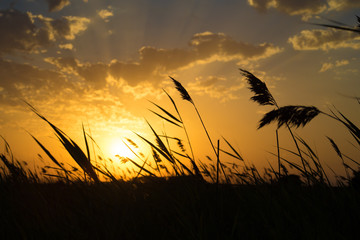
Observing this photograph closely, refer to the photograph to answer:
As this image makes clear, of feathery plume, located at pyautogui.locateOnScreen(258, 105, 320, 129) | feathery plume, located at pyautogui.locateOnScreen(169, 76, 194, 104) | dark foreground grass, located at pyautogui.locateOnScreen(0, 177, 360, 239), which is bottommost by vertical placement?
dark foreground grass, located at pyautogui.locateOnScreen(0, 177, 360, 239)

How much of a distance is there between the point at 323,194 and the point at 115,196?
188 centimetres

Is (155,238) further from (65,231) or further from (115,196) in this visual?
(115,196)

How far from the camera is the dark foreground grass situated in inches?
58.7

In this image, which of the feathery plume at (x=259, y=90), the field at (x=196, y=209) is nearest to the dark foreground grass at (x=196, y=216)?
the field at (x=196, y=209)

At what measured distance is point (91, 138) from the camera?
2883mm

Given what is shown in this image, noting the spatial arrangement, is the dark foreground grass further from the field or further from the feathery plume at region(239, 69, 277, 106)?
the feathery plume at region(239, 69, 277, 106)

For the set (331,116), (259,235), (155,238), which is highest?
(331,116)

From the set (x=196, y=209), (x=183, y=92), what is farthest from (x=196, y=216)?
(x=183, y=92)

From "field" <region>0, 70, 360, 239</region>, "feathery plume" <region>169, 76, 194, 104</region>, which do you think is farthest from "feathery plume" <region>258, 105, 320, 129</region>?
"feathery plume" <region>169, 76, 194, 104</region>

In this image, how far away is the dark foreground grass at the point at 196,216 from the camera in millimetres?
1490

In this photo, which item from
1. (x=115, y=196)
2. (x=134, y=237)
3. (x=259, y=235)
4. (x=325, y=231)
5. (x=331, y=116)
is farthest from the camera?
(x=115, y=196)

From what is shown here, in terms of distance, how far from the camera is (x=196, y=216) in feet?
5.12

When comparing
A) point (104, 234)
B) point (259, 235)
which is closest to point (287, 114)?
point (259, 235)

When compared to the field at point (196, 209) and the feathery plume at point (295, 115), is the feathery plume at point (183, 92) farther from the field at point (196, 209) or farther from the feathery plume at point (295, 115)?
the feathery plume at point (295, 115)
